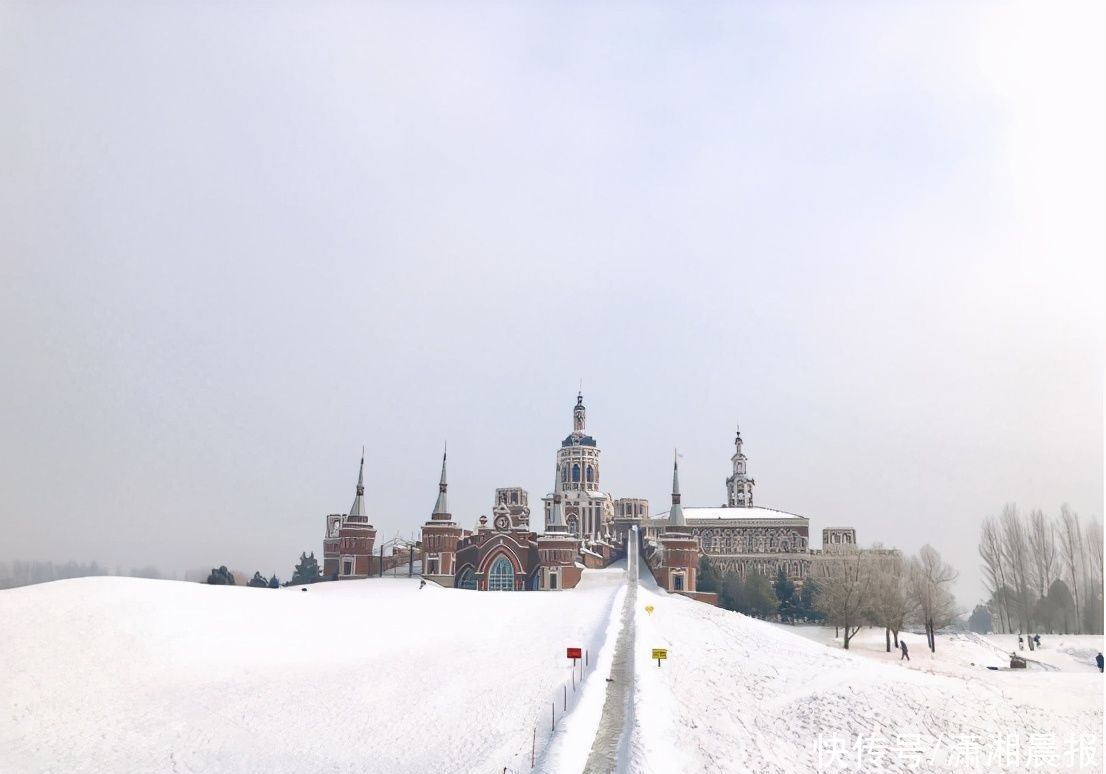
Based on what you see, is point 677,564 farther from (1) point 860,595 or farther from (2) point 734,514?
(2) point 734,514

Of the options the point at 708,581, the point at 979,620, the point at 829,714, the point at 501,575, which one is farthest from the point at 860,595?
the point at 979,620

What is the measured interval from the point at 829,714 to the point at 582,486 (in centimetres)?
8337

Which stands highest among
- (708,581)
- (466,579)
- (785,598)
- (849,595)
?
(849,595)

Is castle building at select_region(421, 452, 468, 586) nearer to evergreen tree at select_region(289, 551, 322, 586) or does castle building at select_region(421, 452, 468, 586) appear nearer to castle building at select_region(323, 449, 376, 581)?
castle building at select_region(323, 449, 376, 581)

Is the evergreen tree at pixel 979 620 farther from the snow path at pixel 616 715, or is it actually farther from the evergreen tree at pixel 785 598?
the snow path at pixel 616 715

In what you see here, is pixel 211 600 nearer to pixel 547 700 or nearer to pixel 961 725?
pixel 547 700

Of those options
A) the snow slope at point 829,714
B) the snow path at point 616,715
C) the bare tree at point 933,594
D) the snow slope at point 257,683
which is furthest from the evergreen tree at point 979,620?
the snow path at point 616,715

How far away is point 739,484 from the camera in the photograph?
116 meters

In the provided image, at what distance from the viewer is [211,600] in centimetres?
3819

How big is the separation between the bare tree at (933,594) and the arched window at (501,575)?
32.5m

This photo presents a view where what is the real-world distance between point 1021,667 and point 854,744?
31.1 meters

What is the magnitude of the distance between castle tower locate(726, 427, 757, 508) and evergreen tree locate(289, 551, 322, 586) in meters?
60.3

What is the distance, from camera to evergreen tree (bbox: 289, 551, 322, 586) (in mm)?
88062

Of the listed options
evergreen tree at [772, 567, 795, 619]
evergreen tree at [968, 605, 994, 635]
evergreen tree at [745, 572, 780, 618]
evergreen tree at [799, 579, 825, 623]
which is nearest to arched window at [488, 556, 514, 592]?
evergreen tree at [745, 572, 780, 618]
